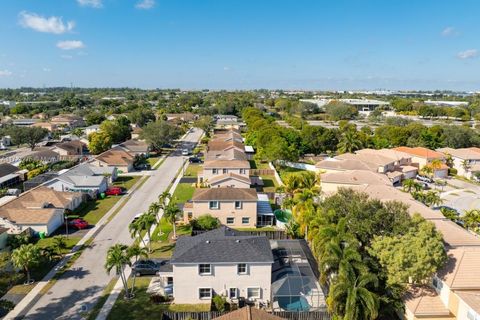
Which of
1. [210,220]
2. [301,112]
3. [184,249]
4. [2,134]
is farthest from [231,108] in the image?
[184,249]

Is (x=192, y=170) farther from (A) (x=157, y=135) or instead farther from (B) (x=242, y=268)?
(B) (x=242, y=268)

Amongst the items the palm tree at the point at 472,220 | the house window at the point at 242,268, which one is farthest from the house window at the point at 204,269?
the palm tree at the point at 472,220

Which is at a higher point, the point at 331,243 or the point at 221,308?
the point at 331,243

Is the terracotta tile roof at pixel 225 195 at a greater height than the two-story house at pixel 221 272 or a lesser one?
greater

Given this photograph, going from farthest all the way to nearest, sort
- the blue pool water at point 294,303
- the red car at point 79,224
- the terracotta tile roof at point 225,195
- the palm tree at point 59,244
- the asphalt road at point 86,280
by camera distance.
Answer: the terracotta tile roof at point 225,195 < the red car at point 79,224 < the palm tree at point 59,244 < the blue pool water at point 294,303 < the asphalt road at point 86,280

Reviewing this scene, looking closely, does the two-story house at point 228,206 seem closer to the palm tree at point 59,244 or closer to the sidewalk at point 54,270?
the sidewalk at point 54,270

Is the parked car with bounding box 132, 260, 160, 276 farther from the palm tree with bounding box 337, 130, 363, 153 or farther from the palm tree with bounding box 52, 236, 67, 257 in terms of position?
the palm tree with bounding box 337, 130, 363, 153

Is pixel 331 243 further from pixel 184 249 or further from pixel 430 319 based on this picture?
pixel 184 249
